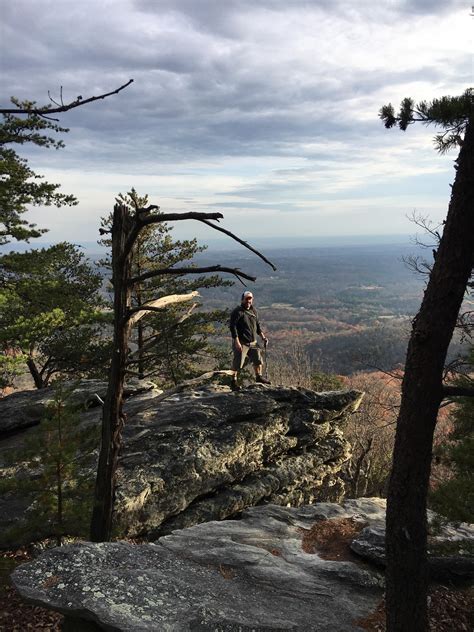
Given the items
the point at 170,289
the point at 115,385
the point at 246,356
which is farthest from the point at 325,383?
the point at 115,385

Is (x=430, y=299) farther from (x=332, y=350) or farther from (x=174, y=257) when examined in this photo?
(x=332, y=350)

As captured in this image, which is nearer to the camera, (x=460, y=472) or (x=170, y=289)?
(x=460, y=472)

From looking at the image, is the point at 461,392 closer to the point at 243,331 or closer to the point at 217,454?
the point at 217,454

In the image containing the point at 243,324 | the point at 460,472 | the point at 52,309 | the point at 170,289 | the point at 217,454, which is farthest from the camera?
the point at 170,289

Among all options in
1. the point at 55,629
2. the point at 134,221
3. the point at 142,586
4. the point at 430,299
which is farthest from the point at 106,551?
the point at 430,299

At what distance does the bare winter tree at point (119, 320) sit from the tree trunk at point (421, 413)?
2.28m

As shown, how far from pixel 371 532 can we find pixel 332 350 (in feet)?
320

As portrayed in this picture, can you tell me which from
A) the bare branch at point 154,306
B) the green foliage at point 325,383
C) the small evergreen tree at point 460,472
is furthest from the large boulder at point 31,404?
the green foliage at point 325,383

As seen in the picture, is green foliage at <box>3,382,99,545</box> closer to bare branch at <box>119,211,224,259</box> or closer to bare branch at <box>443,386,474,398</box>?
bare branch at <box>119,211,224,259</box>

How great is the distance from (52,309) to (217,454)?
23.0 feet

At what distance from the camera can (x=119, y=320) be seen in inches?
235

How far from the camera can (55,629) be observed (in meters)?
6.28

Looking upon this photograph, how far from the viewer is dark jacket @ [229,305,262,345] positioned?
40.8 feet

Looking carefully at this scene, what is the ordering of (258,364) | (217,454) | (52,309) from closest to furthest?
(217,454), (258,364), (52,309)
